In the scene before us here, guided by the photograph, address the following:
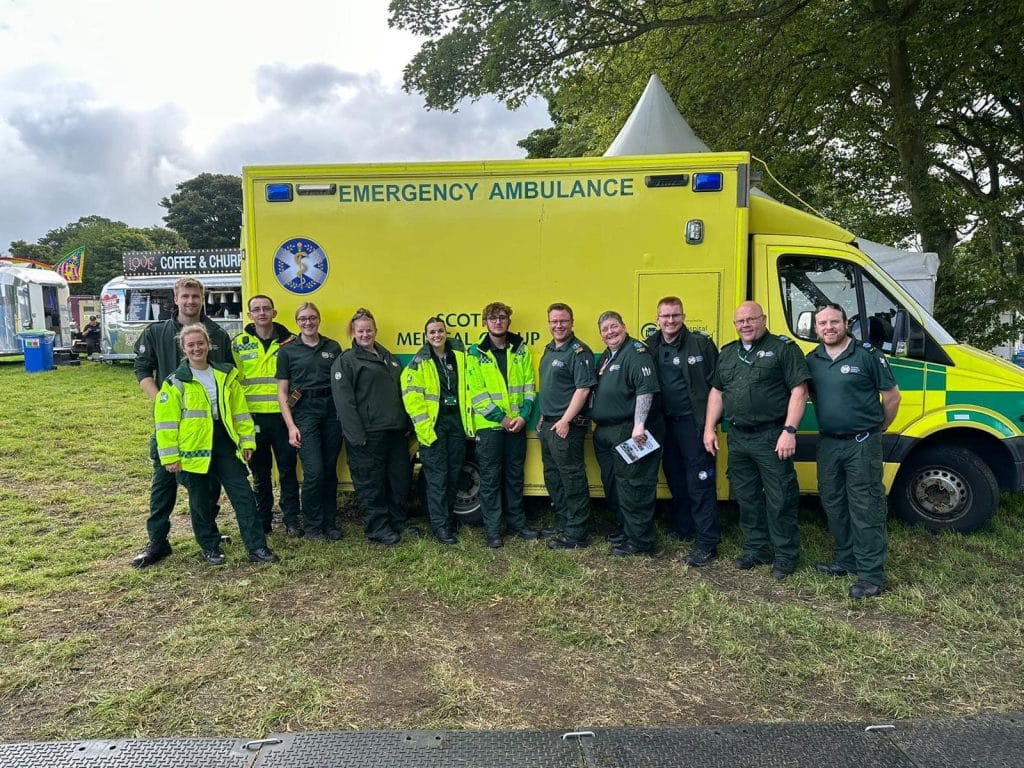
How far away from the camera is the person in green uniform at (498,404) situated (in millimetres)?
4520

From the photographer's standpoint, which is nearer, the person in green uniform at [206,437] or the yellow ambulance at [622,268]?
the person in green uniform at [206,437]

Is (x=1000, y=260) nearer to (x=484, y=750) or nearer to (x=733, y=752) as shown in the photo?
(x=733, y=752)

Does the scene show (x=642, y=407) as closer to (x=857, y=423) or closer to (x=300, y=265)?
(x=857, y=423)

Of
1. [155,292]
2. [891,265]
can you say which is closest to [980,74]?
[891,265]

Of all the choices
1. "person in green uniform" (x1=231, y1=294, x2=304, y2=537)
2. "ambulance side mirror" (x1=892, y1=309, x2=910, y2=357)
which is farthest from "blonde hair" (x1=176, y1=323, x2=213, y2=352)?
"ambulance side mirror" (x1=892, y1=309, x2=910, y2=357)

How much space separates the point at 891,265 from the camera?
7648 mm

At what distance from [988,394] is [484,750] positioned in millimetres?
4221

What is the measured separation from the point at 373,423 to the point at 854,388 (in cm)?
313

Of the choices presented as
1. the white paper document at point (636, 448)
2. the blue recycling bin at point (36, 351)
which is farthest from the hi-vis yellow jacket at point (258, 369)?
Result: the blue recycling bin at point (36, 351)

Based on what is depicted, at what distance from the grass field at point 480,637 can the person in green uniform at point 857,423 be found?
286 mm

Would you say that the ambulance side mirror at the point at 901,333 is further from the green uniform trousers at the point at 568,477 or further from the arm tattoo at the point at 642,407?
the green uniform trousers at the point at 568,477

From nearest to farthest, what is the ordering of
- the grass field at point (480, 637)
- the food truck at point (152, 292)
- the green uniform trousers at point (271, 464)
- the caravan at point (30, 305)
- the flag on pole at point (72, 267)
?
the grass field at point (480, 637) < the green uniform trousers at point (271, 464) < the food truck at point (152, 292) < the caravan at point (30, 305) < the flag on pole at point (72, 267)

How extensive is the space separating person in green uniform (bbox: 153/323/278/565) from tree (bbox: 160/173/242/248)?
54028 millimetres

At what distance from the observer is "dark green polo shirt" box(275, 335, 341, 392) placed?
4.61 metres
